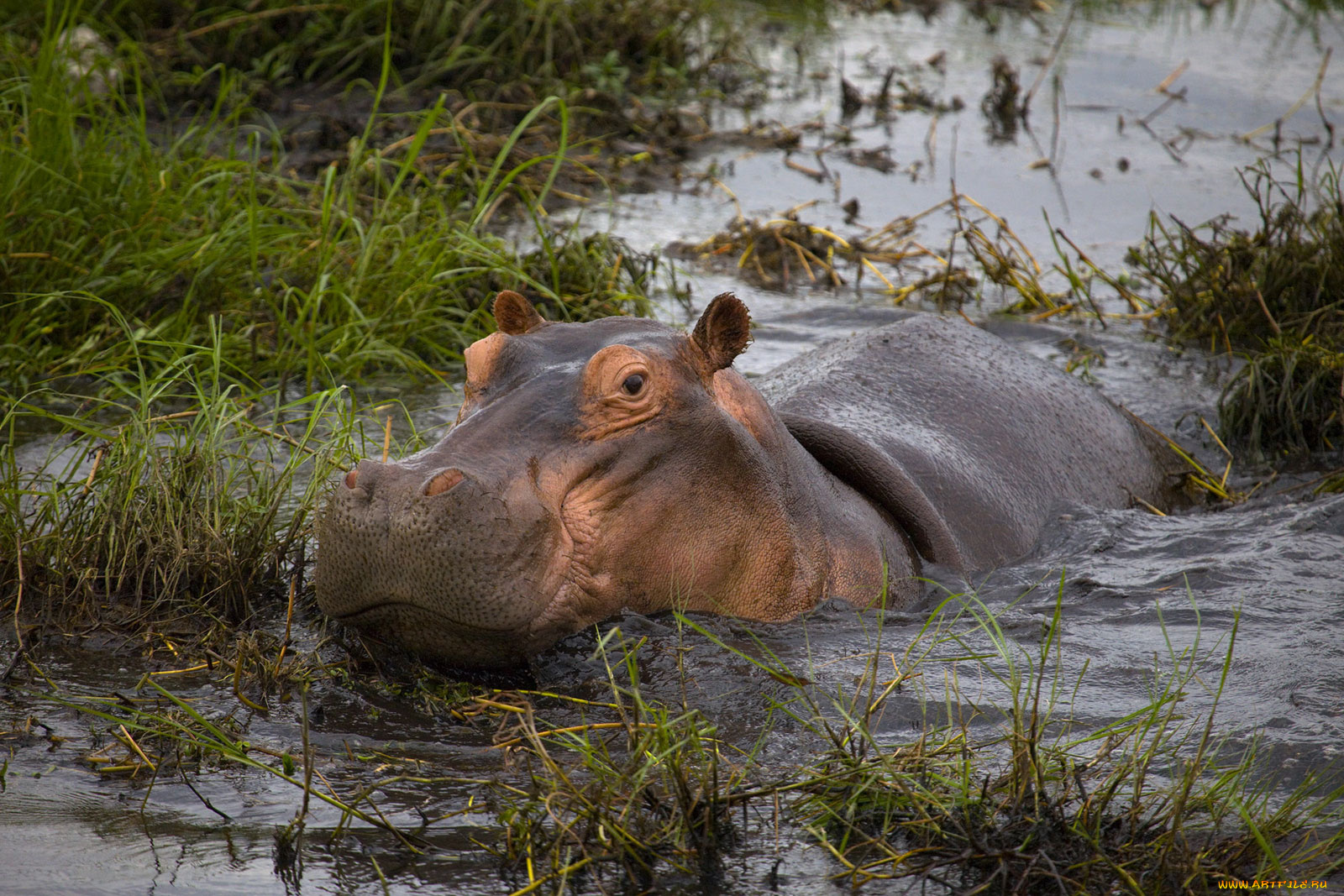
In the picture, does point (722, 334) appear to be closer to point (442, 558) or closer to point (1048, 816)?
point (442, 558)

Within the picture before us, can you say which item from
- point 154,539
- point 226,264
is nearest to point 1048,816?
point 154,539

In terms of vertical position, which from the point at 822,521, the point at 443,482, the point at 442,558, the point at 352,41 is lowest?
the point at 822,521

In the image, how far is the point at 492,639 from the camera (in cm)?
293

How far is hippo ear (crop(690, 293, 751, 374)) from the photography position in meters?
3.28

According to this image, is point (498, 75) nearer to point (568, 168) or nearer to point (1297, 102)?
point (568, 168)

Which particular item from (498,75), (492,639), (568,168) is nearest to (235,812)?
(492,639)

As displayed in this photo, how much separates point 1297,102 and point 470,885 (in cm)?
930

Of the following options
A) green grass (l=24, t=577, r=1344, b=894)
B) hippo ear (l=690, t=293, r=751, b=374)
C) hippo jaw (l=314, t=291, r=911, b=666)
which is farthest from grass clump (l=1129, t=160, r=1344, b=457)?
hippo ear (l=690, t=293, r=751, b=374)

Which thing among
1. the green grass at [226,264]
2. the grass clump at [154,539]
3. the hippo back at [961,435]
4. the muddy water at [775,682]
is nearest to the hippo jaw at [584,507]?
the muddy water at [775,682]

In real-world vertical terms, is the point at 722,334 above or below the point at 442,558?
above

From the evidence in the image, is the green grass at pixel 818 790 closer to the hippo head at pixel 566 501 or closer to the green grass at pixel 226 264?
the hippo head at pixel 566 501

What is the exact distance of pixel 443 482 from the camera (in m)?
2.78

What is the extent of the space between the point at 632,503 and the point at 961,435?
1607 mm

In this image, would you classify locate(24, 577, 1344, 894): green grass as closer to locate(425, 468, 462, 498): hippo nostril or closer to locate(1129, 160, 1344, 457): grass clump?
locate(425, 468, 462, 498): hippo nostril
